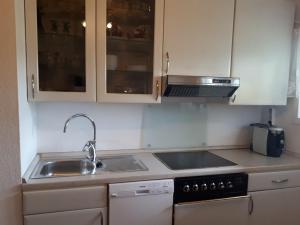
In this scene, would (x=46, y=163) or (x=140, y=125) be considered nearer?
(x=46, y=163)

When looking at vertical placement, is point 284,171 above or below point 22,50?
below

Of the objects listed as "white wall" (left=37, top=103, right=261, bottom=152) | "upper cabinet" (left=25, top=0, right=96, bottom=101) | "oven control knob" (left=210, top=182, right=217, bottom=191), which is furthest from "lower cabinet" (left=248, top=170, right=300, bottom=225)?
A: "upper cabinet" (left=25, top=0, right=96, bottom=101)

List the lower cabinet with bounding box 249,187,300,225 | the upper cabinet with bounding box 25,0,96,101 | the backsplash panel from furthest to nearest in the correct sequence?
the backsplash panel → the lower cabinet with bounding box 249,187,300,225 → the upper cabinet with bounding box 25,0,96,101

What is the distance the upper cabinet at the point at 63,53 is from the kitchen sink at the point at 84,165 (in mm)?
490

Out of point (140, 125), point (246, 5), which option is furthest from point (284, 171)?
point (246, 5)

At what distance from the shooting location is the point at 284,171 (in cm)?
175

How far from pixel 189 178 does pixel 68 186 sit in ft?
2.45

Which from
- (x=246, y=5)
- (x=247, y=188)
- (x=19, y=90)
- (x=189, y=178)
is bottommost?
(x=247, y=188)

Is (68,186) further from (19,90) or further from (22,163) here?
(19,90)

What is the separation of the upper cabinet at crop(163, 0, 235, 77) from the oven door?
901 mm

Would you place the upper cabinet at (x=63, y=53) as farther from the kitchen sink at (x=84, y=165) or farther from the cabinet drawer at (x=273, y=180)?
the cabinet drawer at (x=273, y=180)

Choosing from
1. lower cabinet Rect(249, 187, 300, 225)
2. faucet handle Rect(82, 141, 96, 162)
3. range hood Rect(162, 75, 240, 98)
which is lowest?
lower cabinet Rect(249, 187, 300, 225)

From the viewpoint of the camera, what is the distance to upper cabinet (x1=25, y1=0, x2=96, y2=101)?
1.49m

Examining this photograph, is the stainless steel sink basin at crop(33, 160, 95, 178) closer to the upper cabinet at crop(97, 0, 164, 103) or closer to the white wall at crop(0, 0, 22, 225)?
the white wall at crop(0, 0, 22, 225)
